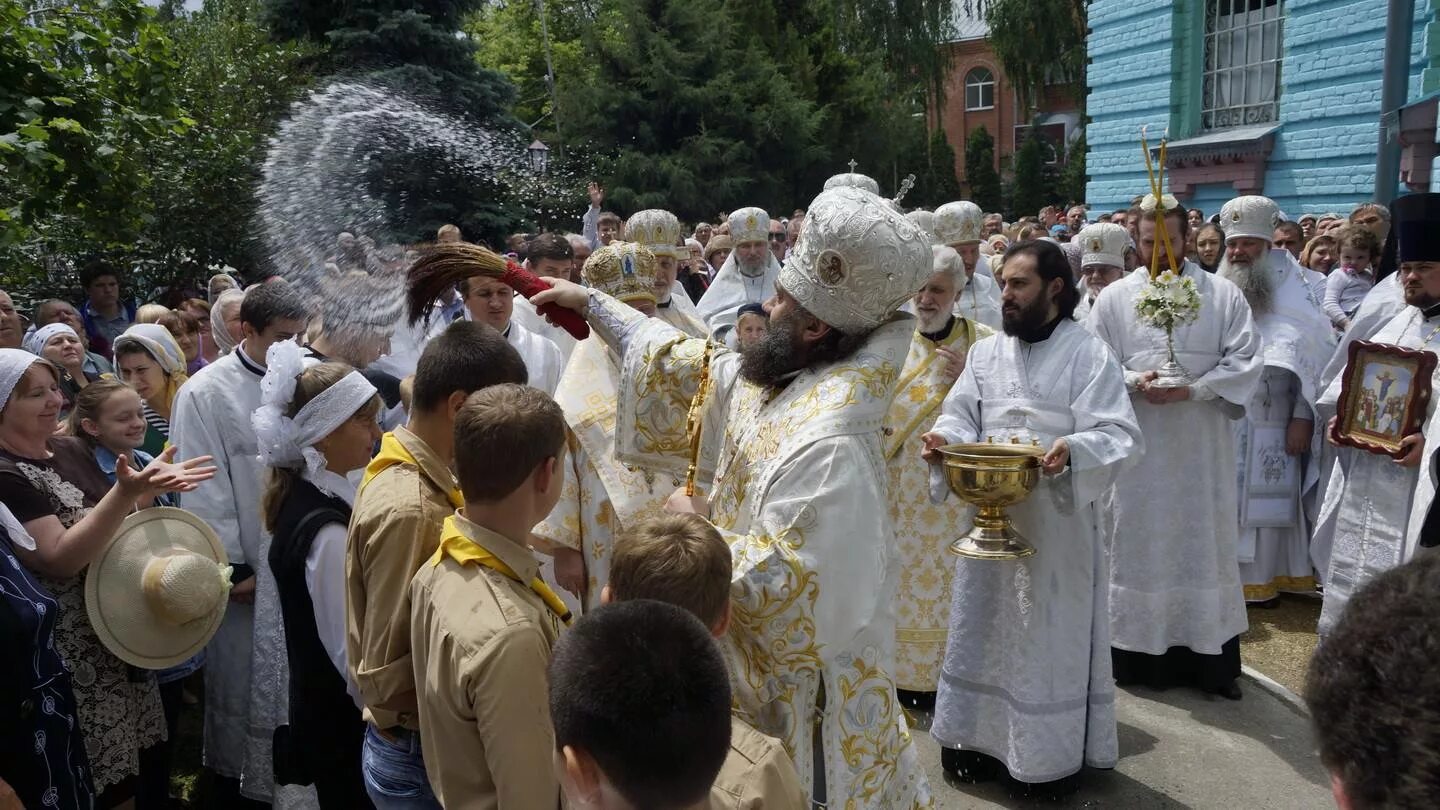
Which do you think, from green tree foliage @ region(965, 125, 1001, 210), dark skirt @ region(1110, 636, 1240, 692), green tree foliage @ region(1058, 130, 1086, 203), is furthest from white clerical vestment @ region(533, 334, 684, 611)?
green tree foliage @ region(965, 125, 1001, 210)

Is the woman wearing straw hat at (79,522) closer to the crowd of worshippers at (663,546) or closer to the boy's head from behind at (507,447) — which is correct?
the crowd of worshippers at (663,546)

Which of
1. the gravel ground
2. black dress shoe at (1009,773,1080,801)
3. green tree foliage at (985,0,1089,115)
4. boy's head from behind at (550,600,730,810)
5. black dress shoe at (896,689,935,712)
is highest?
green tree foliage at (985,0,1089,115)

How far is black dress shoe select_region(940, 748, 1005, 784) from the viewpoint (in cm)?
481

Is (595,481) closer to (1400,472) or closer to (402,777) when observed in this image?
(402,777)

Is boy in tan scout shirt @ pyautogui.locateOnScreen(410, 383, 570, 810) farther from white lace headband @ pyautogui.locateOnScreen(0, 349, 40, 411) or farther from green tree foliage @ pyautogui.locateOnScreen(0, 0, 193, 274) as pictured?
green tree foliage @ pyautogui.locateOnScreen(0, 0, 193, 274)

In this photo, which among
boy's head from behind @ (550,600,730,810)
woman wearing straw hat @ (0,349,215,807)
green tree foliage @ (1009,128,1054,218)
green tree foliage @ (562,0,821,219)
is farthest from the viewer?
green tree foliage @ (1009,128,1054,218)

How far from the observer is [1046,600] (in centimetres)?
455

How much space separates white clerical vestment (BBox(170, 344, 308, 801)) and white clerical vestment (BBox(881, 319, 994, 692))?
9.78ft

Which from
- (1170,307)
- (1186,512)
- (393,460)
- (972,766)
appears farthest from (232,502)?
(1186,512)

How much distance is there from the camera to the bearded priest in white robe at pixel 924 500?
5.77 meters

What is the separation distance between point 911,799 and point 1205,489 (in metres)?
3.68

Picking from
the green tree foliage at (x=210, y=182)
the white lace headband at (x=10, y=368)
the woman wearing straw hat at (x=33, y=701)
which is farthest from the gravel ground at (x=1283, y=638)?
the green tree foliage at (x=210, y=182)

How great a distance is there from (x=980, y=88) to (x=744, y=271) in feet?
137

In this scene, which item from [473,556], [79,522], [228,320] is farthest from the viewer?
[228,320]
